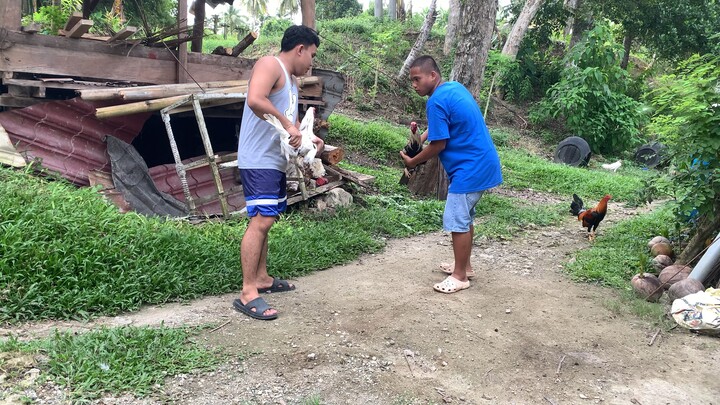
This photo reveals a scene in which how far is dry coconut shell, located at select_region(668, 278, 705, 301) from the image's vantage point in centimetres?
436

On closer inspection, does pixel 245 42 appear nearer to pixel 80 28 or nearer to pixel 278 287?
pixel 80 28

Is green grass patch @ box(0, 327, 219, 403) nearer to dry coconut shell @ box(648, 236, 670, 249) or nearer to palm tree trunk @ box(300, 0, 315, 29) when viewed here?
dry coconut shell @ box(648, 236, 670, 249)

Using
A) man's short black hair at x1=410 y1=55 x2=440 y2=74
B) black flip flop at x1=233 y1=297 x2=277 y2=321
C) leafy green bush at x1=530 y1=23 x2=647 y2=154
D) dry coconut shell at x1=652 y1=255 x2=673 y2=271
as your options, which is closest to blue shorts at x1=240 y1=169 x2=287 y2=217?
black flip flop at x1=233 y1=297 x2=277 y2=321

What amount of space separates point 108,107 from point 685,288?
5.45m

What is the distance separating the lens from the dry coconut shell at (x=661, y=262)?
206 inches

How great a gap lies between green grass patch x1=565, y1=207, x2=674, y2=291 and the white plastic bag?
2.22ft

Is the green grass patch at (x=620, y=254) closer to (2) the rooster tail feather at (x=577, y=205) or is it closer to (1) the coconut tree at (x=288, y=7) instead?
(2) the rooster tail feather at (x=577, y=205)

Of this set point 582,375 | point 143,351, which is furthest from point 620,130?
point 143,351

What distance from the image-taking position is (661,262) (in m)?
5.26

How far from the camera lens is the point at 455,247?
4.55m

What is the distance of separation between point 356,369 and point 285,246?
2179 mm

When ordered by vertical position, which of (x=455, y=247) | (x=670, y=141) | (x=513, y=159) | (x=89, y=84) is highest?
(x=670, y=141)

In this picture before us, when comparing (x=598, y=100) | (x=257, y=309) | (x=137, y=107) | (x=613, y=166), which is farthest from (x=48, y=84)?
(x=598, y=100)

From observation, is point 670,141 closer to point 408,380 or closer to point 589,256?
point 589,256
